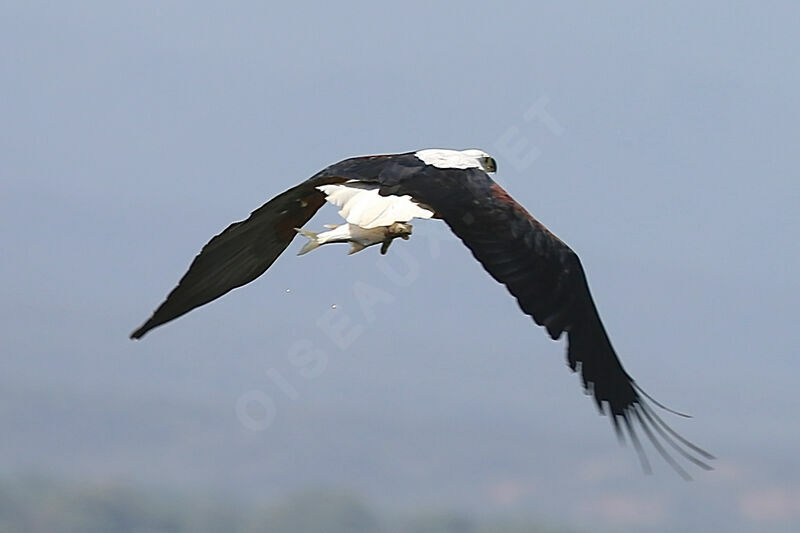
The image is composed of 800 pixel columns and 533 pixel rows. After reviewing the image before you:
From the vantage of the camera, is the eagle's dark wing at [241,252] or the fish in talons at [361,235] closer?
the fish in talons at [361,235]

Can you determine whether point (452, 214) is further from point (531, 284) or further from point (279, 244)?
point (279, 244)

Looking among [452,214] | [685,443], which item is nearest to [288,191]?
[452,214]

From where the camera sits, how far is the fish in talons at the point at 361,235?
1761 cm

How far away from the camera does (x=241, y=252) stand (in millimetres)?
19031

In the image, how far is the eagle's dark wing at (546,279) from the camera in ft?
55.8

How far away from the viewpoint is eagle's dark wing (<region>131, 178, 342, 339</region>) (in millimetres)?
18703

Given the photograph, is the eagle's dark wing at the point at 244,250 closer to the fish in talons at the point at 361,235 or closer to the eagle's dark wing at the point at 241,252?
the eagle's dark wing at the point at 241,252

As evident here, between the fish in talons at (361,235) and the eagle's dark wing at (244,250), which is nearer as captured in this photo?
the fish in talons at (361,235)

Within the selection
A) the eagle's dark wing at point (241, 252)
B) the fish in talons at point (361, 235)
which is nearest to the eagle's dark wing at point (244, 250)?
the eagle's dark wing at point (241, 252)

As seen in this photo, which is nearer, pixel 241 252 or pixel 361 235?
pixel 361 235

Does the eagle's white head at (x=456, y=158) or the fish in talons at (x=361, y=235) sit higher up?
the eagle's white head at (x=456, y=158)

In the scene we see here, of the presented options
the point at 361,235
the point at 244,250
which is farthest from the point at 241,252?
the point at 361,235

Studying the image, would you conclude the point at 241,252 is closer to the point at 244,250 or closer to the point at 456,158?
the point at 244,250

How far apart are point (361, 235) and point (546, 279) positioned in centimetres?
173
